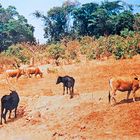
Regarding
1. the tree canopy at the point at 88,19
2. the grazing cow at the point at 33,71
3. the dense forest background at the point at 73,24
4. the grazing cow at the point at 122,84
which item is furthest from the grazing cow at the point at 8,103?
the tree canopy at the point at 88,19

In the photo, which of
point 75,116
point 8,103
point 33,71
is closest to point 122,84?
point 75,116

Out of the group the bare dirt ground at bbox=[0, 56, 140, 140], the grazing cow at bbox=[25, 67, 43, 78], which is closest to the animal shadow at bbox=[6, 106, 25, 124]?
the bare dirt ground at bbox=[0, 56, 140, 140]

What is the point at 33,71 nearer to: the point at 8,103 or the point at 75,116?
the point at 8,103

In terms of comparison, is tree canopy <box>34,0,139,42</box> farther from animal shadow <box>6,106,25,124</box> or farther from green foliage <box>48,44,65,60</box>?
animal shadow <box>6,106,25,124</box>

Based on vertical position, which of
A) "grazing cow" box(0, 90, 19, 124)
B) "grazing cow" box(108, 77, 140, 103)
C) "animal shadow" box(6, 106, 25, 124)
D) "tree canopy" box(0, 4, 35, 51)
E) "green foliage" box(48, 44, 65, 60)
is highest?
"tree canopy" box(0, 4, 35, 51)

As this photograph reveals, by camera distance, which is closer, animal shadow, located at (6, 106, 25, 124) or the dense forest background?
animal shadow, located at (6, 106, 25, 124)

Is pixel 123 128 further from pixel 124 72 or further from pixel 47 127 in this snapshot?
pixel 124 72

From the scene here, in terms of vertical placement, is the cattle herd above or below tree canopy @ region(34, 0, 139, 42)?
below

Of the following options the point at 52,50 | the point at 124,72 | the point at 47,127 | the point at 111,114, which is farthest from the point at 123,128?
the point at 52,50

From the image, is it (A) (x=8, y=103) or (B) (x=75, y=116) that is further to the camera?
(A) (x=8, y=103)

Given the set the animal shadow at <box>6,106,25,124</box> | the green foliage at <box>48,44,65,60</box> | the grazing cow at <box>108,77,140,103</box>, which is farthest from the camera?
the green foliage at <box>48,44,65,60</box>

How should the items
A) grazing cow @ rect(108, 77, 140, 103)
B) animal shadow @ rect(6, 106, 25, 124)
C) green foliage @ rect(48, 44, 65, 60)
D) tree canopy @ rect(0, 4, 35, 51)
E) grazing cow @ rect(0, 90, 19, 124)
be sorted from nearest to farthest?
1. grazing cow @ rect(108, 77, 140, 103)
2. grazing cow @ rect(0, 90, 19, 124)
3. animal shadow @ rect(6, 106, 25, 124)
4. green foliage @ rect(48, 44, 65, 60)
5. tree canopy @ rect(0, 4, 35, 51)

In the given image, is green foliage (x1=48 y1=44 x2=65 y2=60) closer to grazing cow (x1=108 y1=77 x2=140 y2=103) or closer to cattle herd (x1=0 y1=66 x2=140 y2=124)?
cattle herd (x1=0 y1=66 x2=140 y2=124)

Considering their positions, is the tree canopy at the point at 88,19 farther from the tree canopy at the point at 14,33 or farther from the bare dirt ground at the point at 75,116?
the bare dirt ground at the point at 75,116
